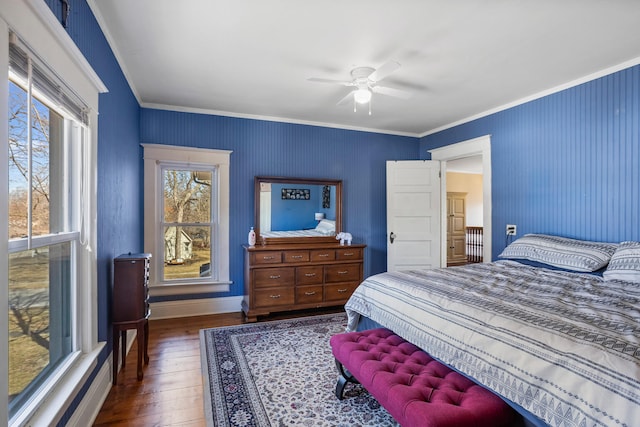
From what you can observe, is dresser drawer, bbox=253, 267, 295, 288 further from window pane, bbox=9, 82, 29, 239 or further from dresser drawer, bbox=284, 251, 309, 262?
Result: window pane, bbox=9, 82, 29, 239

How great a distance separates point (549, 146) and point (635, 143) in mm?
670

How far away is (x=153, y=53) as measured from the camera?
2.51 m

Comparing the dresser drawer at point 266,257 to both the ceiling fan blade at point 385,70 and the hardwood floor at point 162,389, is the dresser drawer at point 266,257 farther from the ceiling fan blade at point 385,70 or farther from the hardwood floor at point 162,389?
the ceiling fan blade at point 385,70

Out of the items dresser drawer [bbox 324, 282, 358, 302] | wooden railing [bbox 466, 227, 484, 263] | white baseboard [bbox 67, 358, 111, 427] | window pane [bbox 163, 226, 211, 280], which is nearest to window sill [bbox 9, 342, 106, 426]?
white baseboard [bbox 67, 358, 111, 427]

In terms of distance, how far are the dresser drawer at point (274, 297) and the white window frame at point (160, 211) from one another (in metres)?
0.59

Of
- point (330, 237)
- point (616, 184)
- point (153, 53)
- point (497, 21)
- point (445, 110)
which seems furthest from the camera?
point (330, 237)

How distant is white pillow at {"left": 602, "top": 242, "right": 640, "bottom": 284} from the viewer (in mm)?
2125

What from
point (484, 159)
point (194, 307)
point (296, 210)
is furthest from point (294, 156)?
A: point (484, 159)

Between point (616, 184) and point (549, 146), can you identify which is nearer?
point (616, 184)

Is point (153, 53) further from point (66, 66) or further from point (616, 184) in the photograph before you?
point (616, 184)

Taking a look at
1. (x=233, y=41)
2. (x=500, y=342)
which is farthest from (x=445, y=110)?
(x=500, y=342)

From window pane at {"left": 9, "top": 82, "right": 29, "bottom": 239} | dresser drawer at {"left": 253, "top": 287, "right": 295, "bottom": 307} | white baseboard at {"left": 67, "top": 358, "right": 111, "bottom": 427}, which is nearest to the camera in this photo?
window pane at {"left": 9, "top": 82, "right": 29, "bottom": 239}

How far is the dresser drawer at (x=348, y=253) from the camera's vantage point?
155 inches

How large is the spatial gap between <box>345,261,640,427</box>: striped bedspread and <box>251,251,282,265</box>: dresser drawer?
1504 millimetres
